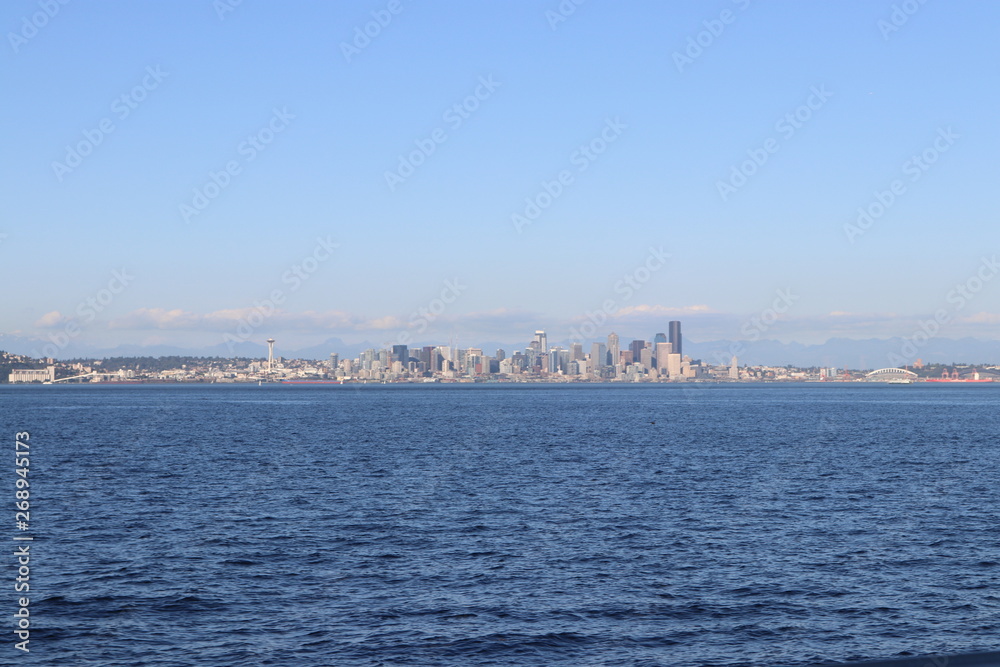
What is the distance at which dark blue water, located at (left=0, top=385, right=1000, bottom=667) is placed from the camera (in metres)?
25.8

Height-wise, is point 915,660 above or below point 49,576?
above

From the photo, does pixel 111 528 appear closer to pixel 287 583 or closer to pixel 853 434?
pixel 287 583

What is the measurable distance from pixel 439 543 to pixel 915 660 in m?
28.0

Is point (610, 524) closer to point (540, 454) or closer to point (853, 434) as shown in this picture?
point (540, 454)

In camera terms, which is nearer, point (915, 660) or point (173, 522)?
point (915, 660)

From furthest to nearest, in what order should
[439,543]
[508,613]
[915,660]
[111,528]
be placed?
1. [111,528]
2. [439,543]
3. [508,613]
4. [915,660]

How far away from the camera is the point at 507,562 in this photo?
35.6 meters

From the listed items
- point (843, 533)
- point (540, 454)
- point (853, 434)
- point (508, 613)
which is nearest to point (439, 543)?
point (508, 613)

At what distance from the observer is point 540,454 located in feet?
279

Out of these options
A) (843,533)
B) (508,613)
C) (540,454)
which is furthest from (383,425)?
(508,613)

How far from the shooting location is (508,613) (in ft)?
93.8

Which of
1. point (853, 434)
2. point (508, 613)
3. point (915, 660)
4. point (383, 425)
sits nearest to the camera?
point (915, 660)

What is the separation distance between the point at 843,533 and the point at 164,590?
29.0 meters

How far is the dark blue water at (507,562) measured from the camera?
2578 centimetres
